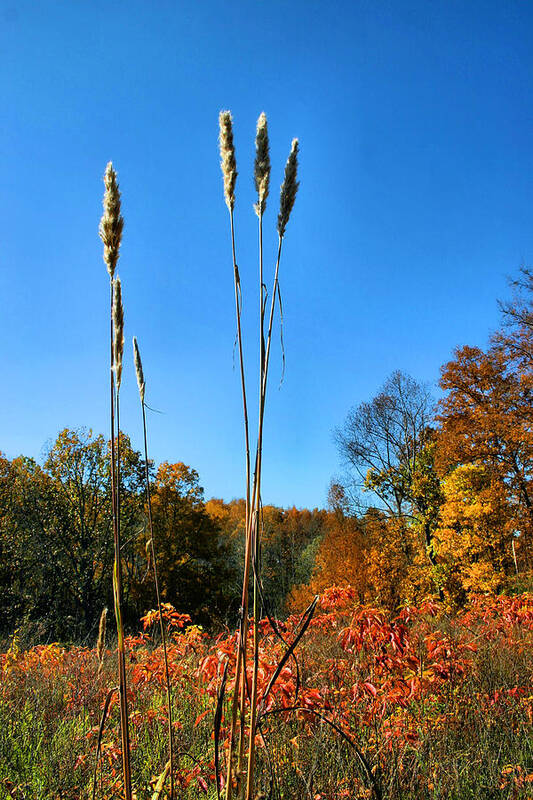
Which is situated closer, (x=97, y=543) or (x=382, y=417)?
(x=97, y=543)

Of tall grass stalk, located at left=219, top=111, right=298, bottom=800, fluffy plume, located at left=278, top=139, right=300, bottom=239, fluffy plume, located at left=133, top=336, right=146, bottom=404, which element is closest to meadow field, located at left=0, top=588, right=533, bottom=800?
tall grass stalk, located at left=219, top=111, right=298, bottom=800

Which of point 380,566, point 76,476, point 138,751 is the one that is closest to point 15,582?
point 76,476

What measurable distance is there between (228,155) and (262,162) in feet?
0.24

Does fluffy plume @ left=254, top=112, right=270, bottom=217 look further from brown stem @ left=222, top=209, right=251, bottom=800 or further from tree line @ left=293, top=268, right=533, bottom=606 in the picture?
tree line @ left=293, top=268, right=533, bottom=606

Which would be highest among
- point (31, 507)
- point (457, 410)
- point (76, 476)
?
point (457, 410)

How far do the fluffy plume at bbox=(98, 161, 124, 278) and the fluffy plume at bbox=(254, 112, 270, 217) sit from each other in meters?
0.29

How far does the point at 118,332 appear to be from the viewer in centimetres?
95

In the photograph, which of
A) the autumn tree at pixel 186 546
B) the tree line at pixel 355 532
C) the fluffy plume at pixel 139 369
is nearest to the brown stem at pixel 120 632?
the fluffy plume at pixel 139 369

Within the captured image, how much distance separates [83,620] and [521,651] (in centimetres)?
1253

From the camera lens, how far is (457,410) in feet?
54.5

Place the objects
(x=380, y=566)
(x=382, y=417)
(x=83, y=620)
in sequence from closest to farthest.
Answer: (x=83, y=620), (x=380, y=566), (x=382, y=417)

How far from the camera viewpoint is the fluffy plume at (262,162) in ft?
3.12

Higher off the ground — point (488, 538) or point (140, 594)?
point (488, 538)

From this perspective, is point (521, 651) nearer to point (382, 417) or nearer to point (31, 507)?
point (31, 507)
